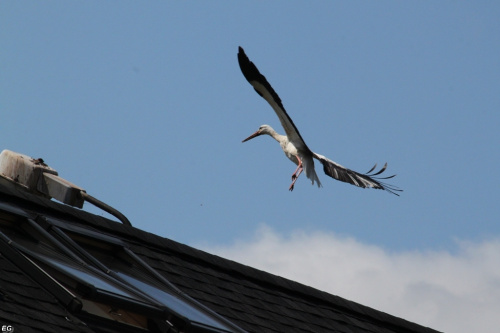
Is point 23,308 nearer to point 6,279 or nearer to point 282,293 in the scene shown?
point 6,279

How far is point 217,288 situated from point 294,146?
24.8 feet

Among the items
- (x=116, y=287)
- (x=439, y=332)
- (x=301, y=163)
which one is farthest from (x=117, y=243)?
(x=301, y=163)

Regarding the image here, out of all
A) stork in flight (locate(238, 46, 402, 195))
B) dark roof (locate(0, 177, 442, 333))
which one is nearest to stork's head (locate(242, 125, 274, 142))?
stork in flight (locate(238, 46, 402, 195))

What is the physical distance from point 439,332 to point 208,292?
3188 mm

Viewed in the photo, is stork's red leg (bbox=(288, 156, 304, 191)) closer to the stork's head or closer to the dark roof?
the stork's head

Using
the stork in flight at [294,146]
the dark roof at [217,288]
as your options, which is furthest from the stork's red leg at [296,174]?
the dark roof at [217,288]

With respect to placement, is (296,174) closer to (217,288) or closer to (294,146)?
(294,146)

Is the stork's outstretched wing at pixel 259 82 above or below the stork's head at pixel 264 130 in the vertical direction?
below

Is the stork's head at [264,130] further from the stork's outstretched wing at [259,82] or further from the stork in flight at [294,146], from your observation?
the stork's outstretched wing at [259,82]

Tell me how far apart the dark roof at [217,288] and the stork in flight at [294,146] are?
461 cm

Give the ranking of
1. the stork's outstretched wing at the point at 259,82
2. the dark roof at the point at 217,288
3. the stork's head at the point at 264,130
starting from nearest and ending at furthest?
the dark roof at the point at 217,288 < the stork's outstretched wing at the point at 259,82 < the stork's head at the point at 264,130

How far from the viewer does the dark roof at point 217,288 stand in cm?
522

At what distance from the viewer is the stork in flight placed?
12609 mm

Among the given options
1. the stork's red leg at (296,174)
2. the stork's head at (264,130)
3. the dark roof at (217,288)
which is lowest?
the dark roof at (217,288)
